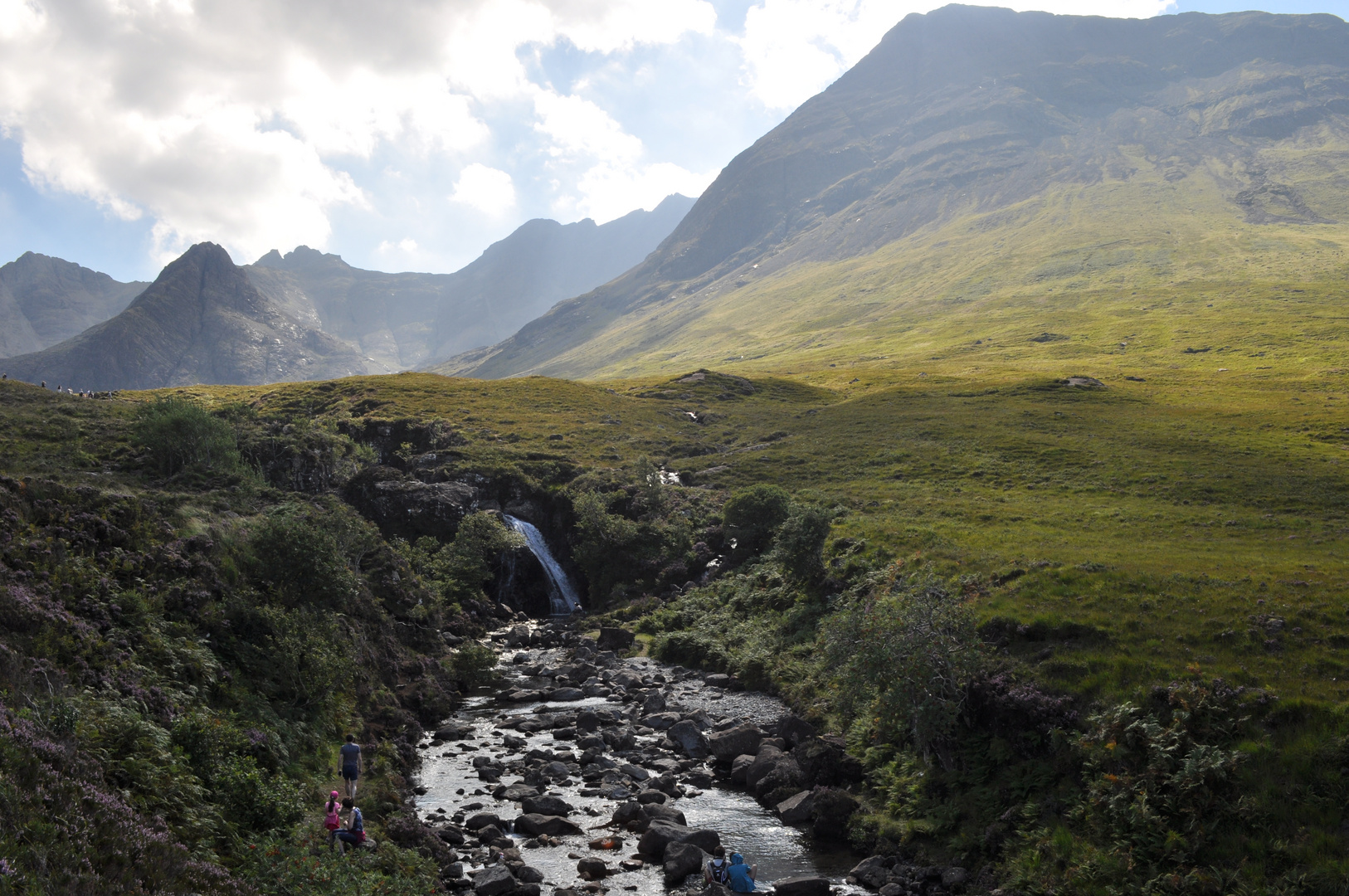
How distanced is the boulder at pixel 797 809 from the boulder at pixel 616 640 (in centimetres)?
2949

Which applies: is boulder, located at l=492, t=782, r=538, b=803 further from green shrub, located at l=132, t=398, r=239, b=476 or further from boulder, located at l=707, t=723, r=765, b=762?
green shrub, located at l=132, t=398, r=239, b=476

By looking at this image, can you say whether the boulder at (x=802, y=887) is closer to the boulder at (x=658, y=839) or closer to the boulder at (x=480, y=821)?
the boulder at (x=658, y=839)

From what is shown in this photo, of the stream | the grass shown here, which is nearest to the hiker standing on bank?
the stream

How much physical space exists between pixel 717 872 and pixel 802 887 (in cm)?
305

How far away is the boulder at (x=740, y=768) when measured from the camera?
118ft

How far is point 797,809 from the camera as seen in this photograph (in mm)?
31703

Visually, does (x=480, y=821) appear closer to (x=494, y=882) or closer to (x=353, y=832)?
(x=494, y=882)

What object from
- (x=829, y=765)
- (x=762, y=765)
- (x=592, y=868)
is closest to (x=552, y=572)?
(x=762, y=765)

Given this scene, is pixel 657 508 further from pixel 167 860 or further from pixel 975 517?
pixel 167 860

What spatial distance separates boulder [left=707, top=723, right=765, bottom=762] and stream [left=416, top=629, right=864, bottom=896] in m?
0.80

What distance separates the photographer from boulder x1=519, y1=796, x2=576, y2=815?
31.8 m

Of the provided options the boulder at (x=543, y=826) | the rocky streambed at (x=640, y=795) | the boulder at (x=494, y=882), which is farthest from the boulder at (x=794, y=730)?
the boulder at (x=494, y=882)

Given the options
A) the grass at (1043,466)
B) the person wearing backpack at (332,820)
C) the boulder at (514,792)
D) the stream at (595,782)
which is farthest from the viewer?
the boulder at (514,792)

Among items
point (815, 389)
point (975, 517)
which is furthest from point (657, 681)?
point (815, 389)
